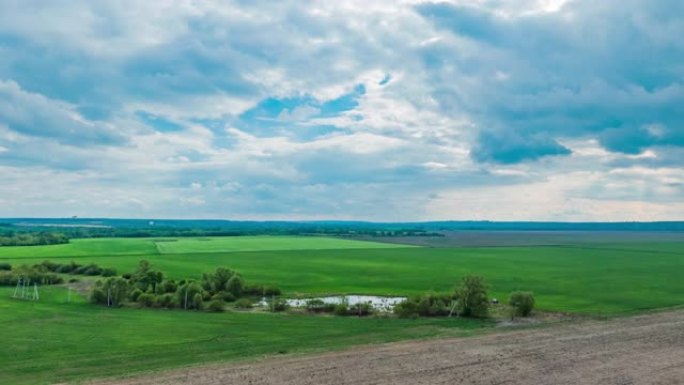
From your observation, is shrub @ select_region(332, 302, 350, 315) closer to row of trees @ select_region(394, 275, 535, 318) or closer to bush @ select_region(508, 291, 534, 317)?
row of trees @ select_region(394, 275, 535, 318)

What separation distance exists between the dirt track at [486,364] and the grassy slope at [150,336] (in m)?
3.83

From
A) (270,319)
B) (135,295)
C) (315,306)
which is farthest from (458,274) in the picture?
(135,295)

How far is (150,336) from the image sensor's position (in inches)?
1879

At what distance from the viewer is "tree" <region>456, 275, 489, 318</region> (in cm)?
5984

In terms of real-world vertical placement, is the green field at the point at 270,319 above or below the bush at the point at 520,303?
below

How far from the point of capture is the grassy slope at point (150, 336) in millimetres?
37781

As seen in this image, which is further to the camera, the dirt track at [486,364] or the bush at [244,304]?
the bush at [244,304]

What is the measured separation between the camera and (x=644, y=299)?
72.2m

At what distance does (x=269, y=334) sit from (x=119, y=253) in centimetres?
12095

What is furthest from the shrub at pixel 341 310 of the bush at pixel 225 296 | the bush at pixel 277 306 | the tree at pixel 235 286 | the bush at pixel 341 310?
the tree at pixel 235 286

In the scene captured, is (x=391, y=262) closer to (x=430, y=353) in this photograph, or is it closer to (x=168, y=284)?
(x=168, y=284)

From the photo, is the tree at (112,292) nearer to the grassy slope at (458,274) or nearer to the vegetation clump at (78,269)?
the grassy slope at (458,274)

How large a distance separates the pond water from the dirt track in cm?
2180

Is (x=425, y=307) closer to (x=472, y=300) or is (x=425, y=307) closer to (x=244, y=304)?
(x=472, y=300)
